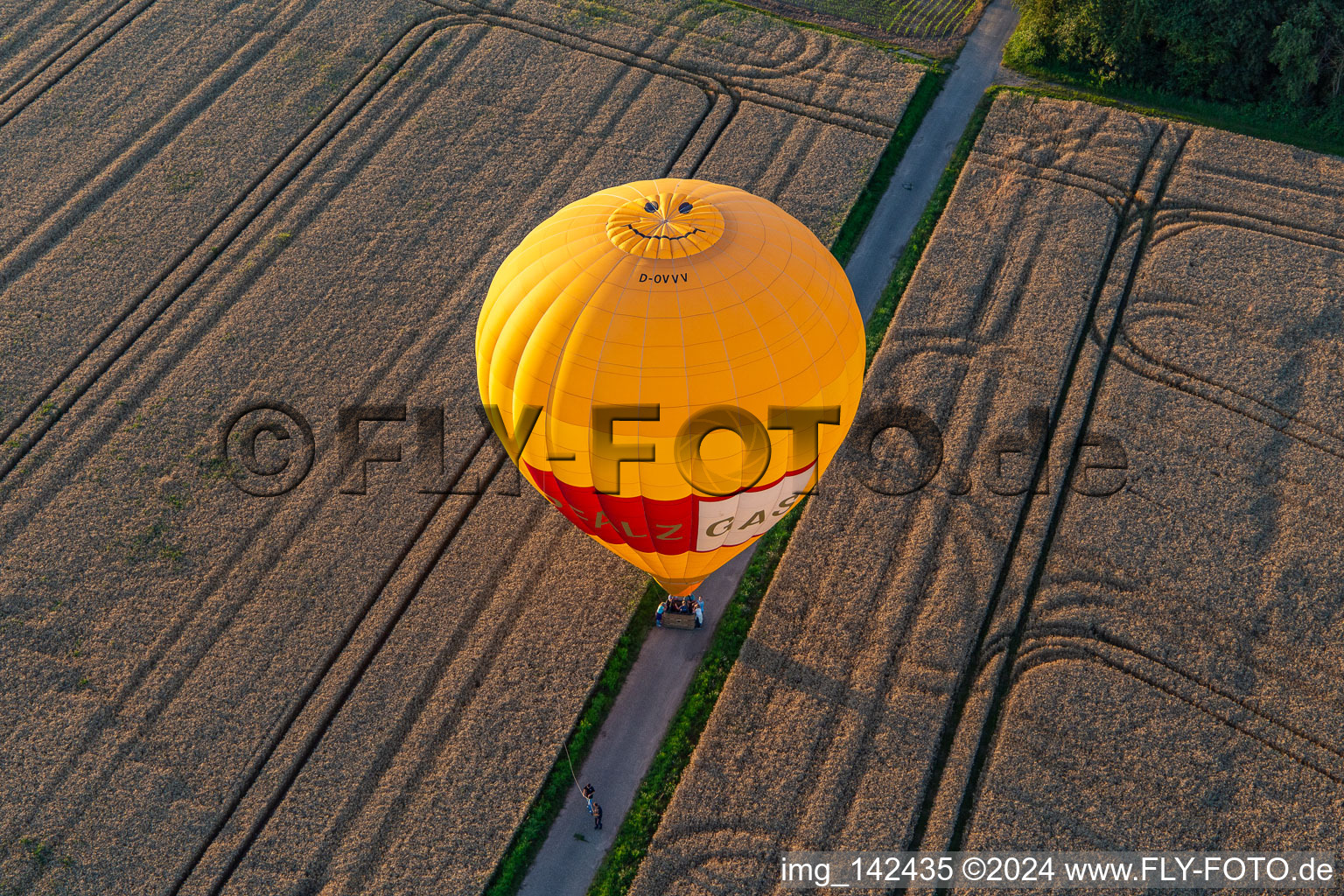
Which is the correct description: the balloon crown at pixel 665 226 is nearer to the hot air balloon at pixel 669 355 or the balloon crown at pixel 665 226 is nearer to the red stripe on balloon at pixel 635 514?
the hot air balloon at pixel 669 355

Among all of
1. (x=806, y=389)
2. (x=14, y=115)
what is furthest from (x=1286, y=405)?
(x=14, y=115)

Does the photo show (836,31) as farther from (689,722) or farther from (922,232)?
(689,722)

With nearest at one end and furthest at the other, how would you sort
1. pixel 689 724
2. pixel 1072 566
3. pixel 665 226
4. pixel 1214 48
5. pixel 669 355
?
pixel 669 355 < pixel 665 226 < pixel 689 724 < pixel 1072 566 < pixel 1214 48

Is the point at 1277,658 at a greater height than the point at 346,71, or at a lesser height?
lesser

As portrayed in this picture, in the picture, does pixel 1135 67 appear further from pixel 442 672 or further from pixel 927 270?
pixel 442 672

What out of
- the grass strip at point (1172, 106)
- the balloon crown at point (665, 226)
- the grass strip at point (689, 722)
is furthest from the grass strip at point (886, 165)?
the balloon crown at point (665, 226)

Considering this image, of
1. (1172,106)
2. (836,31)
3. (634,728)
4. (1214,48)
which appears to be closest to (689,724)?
(634,728)
